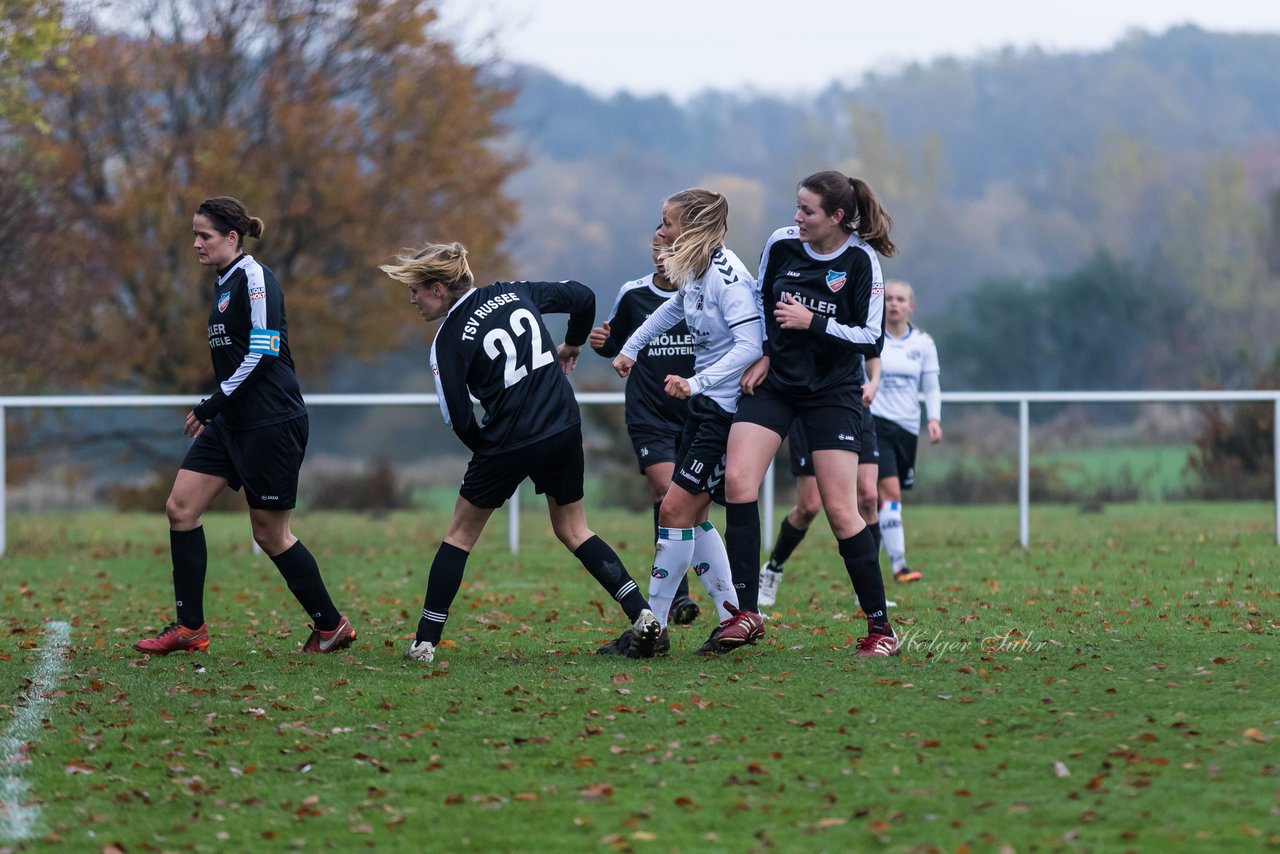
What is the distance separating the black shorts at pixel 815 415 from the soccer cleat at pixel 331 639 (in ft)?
6.97

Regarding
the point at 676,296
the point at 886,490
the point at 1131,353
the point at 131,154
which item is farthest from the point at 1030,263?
the point at 676,296

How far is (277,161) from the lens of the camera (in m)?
24.4

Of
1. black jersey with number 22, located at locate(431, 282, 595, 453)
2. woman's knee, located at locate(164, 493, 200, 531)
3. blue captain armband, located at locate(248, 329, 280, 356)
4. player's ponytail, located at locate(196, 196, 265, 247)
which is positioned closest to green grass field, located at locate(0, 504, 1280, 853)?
woman's knee, located at locate(164, 493, 200, 531)

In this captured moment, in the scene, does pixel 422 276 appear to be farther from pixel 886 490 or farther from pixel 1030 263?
pixel 1030 263

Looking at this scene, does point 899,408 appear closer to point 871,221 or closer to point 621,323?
point 621,323

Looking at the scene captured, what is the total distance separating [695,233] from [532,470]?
3.98 ft

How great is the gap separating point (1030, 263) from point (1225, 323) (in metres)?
5.73

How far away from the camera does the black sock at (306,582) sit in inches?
285

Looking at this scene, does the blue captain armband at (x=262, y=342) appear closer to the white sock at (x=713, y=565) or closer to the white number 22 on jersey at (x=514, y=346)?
the white number 22 on jersey at (x=514, y=346)

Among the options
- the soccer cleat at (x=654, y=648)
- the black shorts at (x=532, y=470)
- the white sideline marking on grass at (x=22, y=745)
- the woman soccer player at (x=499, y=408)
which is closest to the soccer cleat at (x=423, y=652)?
the woman soccer player at (x=499, y=408)

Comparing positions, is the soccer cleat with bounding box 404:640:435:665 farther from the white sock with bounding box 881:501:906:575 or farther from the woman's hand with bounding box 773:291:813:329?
the white sock with bounding box 881:501:906:575

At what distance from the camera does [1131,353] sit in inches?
1731

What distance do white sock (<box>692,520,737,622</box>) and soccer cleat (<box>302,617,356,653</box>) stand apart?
5.38 ft
